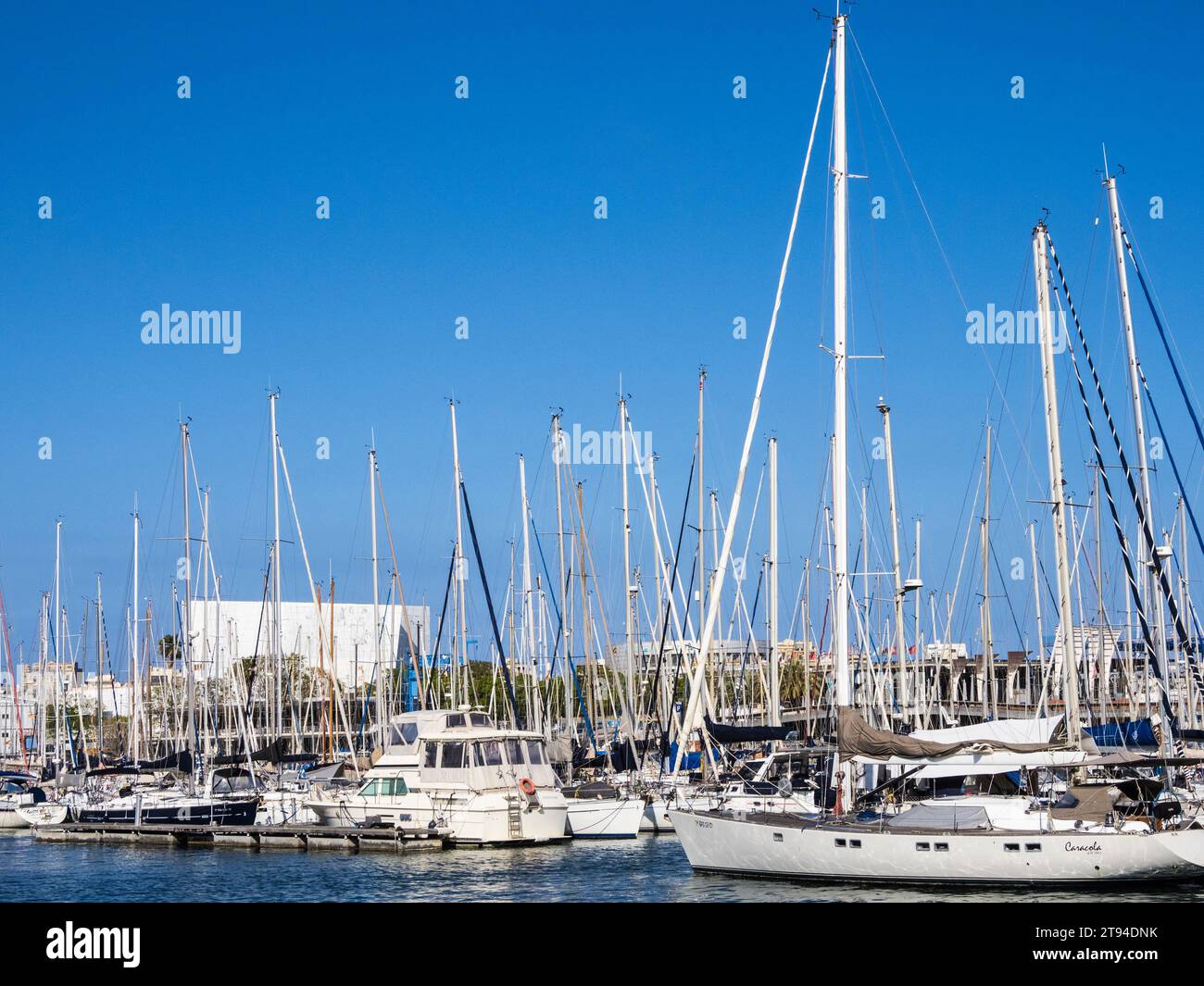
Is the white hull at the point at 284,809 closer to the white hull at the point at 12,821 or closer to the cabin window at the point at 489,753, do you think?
the cabin window at the point at 489,753

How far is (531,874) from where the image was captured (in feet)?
117

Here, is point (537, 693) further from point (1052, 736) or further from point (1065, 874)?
point (1065, 874)

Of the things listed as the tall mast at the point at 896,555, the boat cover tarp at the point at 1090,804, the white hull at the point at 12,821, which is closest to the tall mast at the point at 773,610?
the tall mast at the point at 896,555

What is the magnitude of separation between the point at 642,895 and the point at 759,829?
317 centimetres

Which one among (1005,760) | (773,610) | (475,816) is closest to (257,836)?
(475,816)

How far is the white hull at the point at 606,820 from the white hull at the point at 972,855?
13374mm

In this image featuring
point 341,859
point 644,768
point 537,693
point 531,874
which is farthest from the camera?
point 537,693

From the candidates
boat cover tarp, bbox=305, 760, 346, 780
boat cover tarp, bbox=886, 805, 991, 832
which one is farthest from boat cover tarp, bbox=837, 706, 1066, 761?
boat cover tarp, bbox=305, 760, 346, 780

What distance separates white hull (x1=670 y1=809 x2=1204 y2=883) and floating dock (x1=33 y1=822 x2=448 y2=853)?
15221 millimetres

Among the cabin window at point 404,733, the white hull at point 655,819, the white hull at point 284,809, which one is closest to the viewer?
the white hull at point 655,819

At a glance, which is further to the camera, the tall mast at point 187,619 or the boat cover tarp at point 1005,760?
the tall mast at point 187,619

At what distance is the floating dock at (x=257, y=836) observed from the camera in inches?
1658
